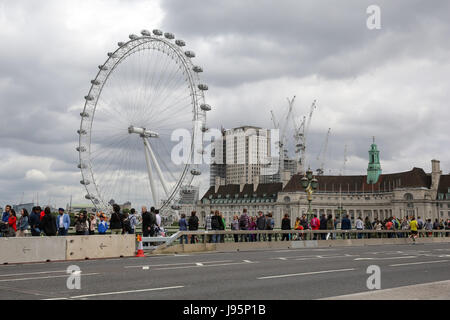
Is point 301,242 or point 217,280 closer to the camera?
point 217,280

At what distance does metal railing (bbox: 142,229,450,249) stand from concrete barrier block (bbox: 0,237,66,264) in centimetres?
453

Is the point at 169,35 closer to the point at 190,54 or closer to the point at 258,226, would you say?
the point at 190,54

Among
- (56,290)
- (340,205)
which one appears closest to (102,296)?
(56,290)

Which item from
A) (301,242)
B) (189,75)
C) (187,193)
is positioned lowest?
(301,242)

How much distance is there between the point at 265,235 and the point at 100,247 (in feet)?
45.9

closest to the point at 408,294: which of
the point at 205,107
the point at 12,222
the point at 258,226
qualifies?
the point at 12,222

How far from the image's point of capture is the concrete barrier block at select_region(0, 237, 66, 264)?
20.3 m

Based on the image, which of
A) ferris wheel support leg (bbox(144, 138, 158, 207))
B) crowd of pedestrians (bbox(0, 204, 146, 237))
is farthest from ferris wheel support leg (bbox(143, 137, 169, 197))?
crowd of pedestrians (bbox(0, 204, 146, 237))

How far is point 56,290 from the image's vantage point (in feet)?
38.9

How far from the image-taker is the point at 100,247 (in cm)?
2319

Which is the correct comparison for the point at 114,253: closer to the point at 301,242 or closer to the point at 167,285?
the point at 167,285

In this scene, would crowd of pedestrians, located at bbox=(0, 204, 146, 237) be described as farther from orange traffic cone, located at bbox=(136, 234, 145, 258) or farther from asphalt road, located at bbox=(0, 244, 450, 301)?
asphalt road, located at bbox=(0, 244, 450, 301)

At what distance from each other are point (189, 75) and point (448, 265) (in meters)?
37.2

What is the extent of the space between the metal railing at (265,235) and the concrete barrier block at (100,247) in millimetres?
1144
